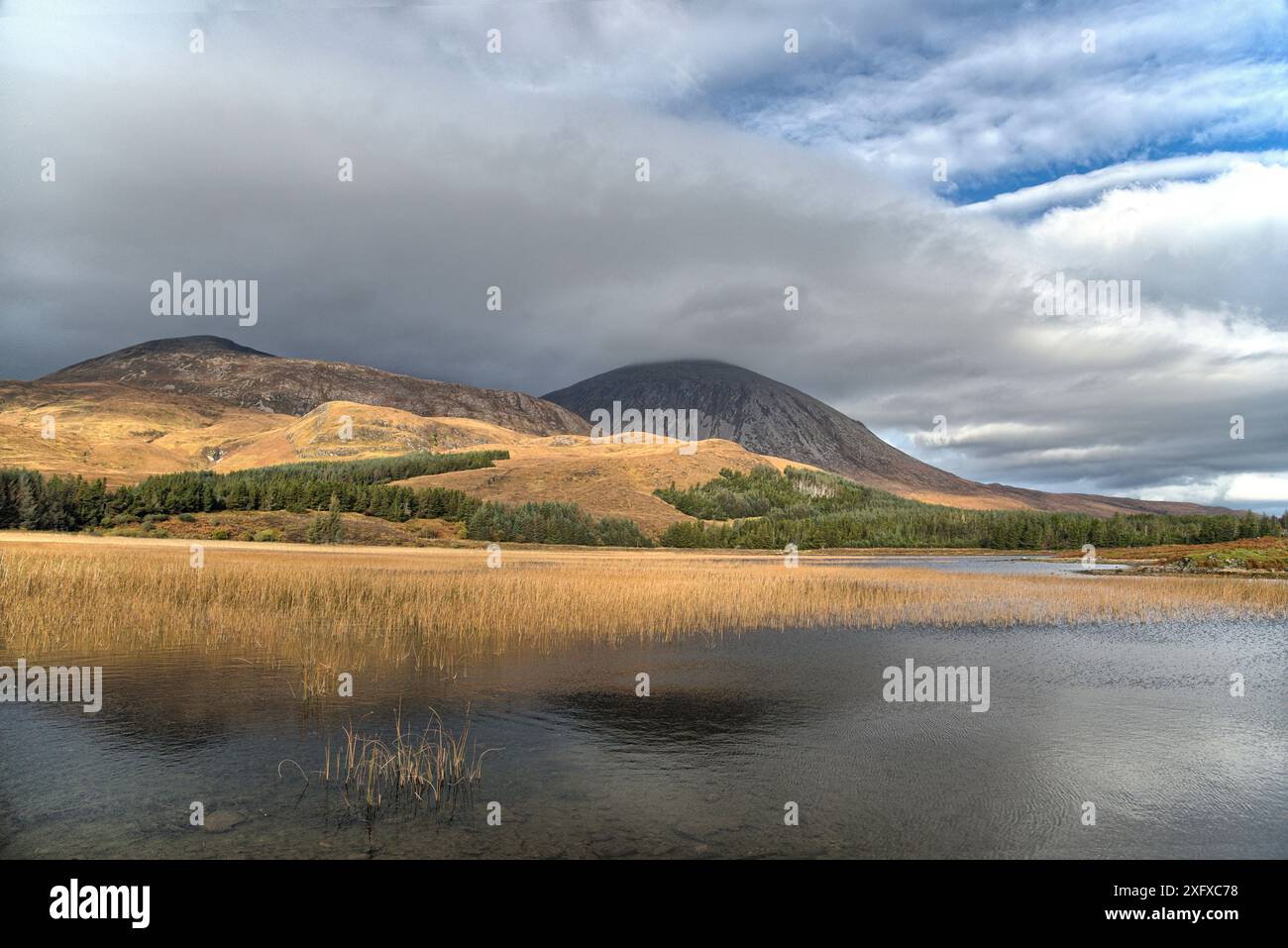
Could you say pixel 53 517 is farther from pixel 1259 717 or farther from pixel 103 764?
pixel 1259 717

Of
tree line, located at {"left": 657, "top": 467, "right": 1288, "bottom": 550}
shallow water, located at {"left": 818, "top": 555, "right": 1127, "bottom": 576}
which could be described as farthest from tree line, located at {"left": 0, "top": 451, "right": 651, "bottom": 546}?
shallow water, located at {"left": 818, "top": 555, "right": 1127, "bottom": 576}

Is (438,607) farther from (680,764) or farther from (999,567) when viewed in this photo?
(999,567)

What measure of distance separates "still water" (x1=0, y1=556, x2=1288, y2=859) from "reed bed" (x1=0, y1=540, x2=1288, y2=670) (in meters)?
3.36

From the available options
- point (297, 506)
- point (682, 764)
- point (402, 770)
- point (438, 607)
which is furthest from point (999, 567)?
point (297, 506)

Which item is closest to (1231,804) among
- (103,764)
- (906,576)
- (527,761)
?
(527,761)

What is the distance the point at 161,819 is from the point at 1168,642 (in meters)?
28.9

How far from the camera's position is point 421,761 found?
38.0 feet

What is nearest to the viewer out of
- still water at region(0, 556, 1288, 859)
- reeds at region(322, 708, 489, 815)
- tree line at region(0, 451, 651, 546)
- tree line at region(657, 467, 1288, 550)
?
still water at region(0, 556, 1288, 859)

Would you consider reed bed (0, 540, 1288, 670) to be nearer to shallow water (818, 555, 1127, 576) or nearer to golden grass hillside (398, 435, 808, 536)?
shallow water (818, 555, 1127, 576)

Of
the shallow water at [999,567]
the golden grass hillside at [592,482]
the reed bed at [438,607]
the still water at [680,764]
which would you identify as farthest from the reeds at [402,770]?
the golden grass hillside at [592,482]

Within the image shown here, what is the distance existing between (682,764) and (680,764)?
34mm

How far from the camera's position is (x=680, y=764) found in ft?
40.1

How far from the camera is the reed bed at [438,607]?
22125mm

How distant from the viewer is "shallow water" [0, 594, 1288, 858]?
9.27 meters
